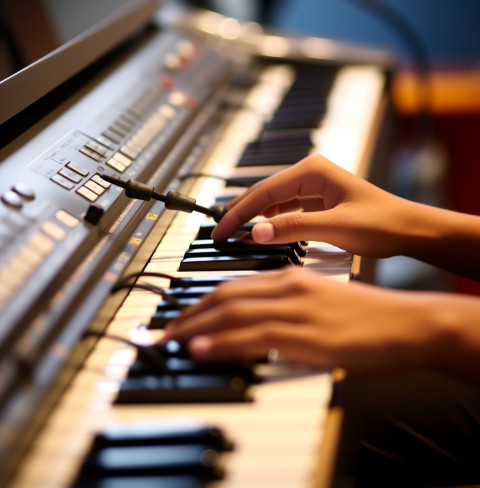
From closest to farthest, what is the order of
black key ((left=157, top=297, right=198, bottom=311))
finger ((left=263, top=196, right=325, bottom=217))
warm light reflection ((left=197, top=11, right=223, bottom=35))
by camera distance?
black key ((left=157, top=297, right=198, bottom=311))
finger ((left=263, top=196, right=325, bottom=217))
warm light reflection ((left=197, top=11, right=223, bottom=35))

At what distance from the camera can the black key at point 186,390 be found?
2.02 feet

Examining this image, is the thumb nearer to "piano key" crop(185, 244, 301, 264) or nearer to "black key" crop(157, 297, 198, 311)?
"piano key" crop(185, 244, 301, 264)

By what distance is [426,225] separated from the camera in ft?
2.94

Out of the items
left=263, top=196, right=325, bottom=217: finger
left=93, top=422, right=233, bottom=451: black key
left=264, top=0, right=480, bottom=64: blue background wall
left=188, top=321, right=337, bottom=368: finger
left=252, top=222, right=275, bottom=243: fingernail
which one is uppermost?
left=264, top=0, right=480, bottom=64: blue background wall

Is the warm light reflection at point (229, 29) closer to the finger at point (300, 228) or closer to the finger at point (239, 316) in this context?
the finger at point (300, 228)

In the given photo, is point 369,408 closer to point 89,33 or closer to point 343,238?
point 343,238

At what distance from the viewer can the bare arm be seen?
2.78 feet

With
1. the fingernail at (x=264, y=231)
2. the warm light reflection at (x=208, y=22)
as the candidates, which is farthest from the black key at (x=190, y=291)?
the warm light reflection at (x=208, y=22)

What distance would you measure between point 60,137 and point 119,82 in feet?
0.98

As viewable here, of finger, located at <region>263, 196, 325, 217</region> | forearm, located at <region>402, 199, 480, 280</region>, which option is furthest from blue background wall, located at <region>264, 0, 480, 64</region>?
forearm, located at <region>402, 199, 480, 280</region>

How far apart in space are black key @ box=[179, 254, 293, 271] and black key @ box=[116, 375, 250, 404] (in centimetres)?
24

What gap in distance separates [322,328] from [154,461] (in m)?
0.22

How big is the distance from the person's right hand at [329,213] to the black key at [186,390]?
0.27m

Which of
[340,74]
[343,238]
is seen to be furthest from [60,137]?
[340,74]
